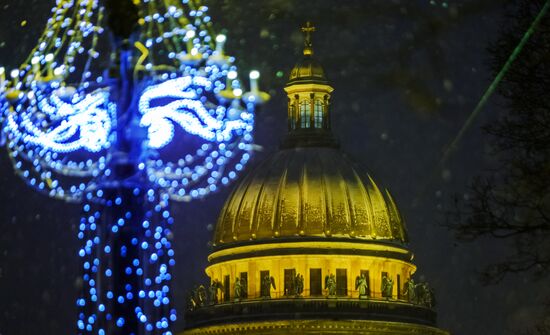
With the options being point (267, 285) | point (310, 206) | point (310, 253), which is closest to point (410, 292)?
point (310, 253)

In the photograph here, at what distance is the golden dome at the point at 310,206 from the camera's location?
122 meters

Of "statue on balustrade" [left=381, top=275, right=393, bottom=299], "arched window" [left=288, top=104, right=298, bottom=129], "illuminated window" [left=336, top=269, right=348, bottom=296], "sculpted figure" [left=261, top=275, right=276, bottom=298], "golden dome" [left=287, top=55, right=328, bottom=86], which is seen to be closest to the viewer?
"sculpted figure" [left=261, top=275, right=276, bottom=298]

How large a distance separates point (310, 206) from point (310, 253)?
2650 millimetres

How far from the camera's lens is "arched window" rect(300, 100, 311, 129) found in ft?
416

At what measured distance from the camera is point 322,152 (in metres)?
125

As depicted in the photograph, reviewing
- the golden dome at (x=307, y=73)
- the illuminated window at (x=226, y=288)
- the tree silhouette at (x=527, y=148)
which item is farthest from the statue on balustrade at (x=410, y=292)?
the tree silhouette at (x=527, y=148)

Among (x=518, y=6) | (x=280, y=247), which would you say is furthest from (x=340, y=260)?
(x=518, y=6)

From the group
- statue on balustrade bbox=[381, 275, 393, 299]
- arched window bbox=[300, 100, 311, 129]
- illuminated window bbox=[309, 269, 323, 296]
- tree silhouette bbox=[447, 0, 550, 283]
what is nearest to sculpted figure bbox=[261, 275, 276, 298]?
illuminated window bbox=[309, 269, 323, 296]

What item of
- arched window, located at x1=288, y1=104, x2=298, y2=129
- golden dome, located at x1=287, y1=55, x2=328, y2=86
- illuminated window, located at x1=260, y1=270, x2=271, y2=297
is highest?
golden dome, located at x1=287, y1=55, x2=328, y2=86

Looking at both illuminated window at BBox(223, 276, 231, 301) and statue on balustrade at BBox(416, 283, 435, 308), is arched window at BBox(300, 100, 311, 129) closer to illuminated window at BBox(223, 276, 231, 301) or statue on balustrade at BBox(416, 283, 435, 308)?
illuminated window at BBox(223, 276, 231, 301)

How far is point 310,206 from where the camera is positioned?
405 feet

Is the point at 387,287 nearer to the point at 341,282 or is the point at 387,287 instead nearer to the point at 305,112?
the point at 341,282

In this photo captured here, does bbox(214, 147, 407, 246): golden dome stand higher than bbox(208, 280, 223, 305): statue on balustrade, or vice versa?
bbox(214, 147, 407, 246): golden dome

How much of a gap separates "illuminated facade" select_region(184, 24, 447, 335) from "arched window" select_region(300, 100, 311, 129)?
0.58 metres
